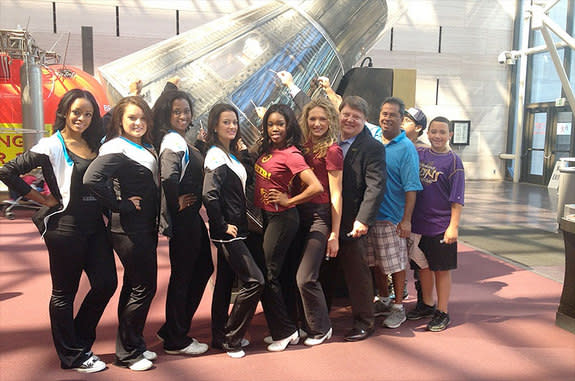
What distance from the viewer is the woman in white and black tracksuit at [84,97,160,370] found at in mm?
1806

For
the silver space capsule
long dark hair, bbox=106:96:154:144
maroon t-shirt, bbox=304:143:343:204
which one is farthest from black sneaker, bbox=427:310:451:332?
long dark hair, bbox=106:96:154:144

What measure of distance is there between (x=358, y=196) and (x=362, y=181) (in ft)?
0.26

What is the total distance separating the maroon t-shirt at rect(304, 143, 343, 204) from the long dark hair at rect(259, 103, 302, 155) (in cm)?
11

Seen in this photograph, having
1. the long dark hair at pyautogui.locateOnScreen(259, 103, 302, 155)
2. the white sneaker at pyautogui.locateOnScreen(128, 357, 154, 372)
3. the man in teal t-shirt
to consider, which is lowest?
the white sneaker at pyautogui.locateOnScreen(128, 357, 154, 372)

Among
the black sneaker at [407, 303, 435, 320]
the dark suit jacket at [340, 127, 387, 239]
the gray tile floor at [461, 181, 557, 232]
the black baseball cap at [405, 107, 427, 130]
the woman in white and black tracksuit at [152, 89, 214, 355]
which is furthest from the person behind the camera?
the gray tile floor at [461, 181, 557, 232]

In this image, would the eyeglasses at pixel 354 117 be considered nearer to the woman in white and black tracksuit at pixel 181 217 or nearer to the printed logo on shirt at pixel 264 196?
the printed logo on shirt at pixel 264 196

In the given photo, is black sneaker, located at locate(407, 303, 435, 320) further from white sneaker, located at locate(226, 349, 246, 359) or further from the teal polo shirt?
white sneaker, located at locate(226, 349, 246, 359)

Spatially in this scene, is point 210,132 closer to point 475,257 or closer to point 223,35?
point 223,35

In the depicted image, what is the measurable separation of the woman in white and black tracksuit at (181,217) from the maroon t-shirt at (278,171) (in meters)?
0.29

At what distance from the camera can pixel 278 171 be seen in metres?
2.11

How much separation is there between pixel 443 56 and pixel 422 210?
413 inches

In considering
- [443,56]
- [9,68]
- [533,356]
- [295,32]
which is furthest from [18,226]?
[443,56]

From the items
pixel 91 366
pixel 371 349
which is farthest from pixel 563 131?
pixel 91 366

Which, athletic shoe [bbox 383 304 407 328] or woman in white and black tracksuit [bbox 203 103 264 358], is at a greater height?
woman in white and black tracksuit [bbox 203 103 264 358]
